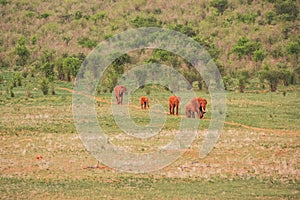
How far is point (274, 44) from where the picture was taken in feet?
170

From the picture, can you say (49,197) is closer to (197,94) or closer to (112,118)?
(112,118)

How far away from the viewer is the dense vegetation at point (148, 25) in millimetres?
42938

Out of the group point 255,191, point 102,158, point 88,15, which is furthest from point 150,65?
point 255,191

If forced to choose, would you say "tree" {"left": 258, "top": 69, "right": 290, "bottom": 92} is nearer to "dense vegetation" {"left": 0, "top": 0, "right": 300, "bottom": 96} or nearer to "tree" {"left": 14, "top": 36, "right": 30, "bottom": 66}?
"dense vegetation" {"left": 0, "top": 0, "right": 300, "bottom": 96}

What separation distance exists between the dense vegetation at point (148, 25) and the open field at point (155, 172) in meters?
11.0

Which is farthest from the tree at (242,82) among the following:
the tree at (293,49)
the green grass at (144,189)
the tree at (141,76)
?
the green grass at (144,189)

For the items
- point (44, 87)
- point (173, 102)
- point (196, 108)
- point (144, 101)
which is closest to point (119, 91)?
point (144, 101)

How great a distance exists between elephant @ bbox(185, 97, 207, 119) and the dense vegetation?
10.7 meters

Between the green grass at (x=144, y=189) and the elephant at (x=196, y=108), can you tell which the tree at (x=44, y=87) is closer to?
the elephant at (x=196, y=108)

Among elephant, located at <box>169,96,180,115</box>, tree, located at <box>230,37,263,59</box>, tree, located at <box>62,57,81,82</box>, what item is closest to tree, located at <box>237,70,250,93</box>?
tree, located at <box>230,37,263,59</box>

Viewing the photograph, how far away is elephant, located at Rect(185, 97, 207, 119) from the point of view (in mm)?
27047

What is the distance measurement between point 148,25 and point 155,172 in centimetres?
3943

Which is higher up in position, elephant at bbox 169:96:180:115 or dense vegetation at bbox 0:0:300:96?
dense vegetation at bbox 0:0:300:96

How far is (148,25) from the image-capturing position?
56156mm
